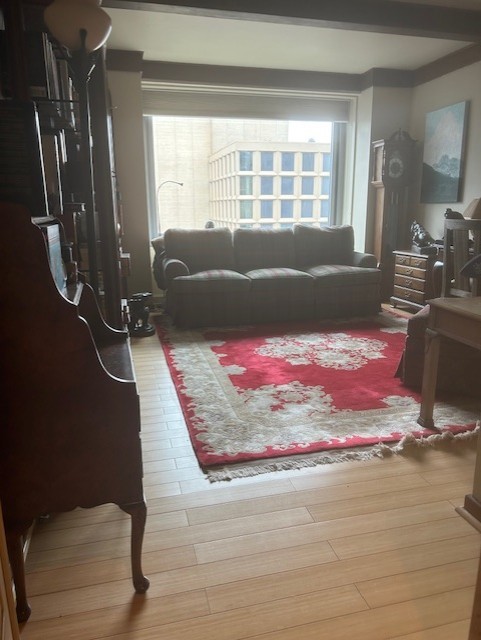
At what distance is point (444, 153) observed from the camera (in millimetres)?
4816

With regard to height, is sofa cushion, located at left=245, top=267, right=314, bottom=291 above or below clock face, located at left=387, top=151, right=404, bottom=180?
below

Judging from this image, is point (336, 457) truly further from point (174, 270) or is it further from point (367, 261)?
point (367, 261)

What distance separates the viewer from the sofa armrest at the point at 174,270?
4.20 m

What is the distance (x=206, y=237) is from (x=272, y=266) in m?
0.78

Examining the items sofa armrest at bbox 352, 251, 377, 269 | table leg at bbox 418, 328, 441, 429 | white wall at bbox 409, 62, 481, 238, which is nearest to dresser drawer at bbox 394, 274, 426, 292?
sofa armrest at bbox 352, 251, 377, 269

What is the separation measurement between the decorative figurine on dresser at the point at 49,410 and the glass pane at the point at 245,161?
4799 mm

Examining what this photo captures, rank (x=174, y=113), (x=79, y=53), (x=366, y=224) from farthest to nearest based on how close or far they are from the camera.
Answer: (x=366, y=224) < (x=174, y=113) < (x=79, y=53)

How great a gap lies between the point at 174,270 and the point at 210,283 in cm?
37

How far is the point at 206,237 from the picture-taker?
15.4 ft

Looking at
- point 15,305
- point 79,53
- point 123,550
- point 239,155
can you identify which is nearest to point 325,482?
point 123,550

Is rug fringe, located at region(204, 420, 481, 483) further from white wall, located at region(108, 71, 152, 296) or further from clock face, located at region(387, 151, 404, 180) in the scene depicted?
clock face, located at region(387, 151, 404, 180)

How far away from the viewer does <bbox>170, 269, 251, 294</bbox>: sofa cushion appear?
409cm

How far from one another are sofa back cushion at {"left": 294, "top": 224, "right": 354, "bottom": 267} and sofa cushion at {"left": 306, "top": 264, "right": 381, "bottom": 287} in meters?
0.37

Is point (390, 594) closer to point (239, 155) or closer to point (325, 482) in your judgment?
point (325, 482)
